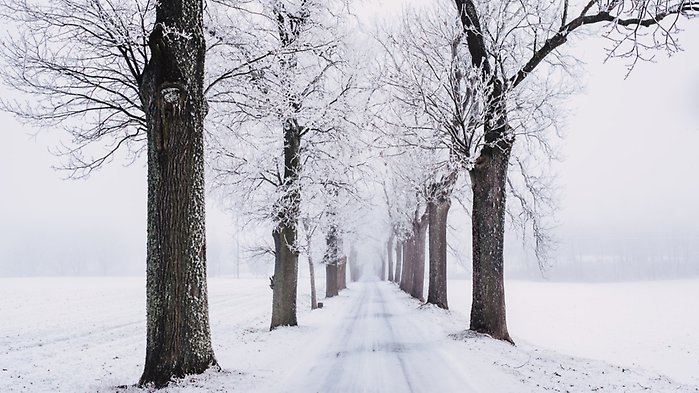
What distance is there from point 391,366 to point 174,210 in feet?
14.9

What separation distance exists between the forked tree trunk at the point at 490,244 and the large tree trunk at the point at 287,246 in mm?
5398

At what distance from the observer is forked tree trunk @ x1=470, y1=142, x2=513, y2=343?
→ 11539mm

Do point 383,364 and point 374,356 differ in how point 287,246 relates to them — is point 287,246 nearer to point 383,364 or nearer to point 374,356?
point 374,356

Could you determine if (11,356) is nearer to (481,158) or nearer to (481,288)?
(481,288)

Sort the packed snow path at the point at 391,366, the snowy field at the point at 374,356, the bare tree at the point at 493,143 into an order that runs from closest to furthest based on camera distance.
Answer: the packed snow path at the point at 391,366 < the snowy field at the point at 374,356 < the bare tree at the point at 493,143

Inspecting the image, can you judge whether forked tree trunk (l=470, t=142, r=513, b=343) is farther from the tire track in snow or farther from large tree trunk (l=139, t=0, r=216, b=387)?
large tree trunk (l=139, t=0, r=216, b=387)

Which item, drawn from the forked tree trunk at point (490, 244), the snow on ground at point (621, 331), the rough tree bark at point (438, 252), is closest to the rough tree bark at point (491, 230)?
the forked tree trunk at point (490, 244)

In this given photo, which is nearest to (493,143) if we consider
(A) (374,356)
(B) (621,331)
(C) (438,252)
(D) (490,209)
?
(D) (490,209)

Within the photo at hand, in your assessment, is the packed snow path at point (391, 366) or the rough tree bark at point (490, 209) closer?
the packed snow path at point (391, 366)

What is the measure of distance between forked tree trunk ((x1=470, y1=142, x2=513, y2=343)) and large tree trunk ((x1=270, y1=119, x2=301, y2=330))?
540 cm

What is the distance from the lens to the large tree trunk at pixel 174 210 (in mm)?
6684

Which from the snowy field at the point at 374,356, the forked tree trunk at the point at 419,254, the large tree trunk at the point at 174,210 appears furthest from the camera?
the forked tree trunk at the point at 419,254

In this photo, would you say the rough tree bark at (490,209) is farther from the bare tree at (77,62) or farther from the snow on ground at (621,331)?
→ the bare tree at (77,62)

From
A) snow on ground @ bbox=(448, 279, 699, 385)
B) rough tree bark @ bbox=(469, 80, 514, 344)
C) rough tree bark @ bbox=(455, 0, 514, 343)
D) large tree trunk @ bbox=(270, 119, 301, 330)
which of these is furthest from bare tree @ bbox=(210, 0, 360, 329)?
snow on ground @ bbox=(448, 279, 699, 385)
